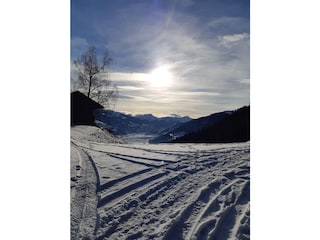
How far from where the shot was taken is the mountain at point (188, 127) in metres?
→ 2.05

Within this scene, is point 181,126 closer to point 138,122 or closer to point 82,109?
point 138,122

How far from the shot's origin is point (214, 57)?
1921 mm

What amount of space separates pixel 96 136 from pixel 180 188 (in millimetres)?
1518

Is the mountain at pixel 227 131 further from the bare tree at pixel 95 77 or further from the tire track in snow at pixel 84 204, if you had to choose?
the tire track in snow at pixel 84 204

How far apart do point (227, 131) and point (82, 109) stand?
155 centimetres

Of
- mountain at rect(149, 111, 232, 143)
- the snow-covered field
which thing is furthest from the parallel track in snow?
mountain at rect(149, 111, 232, 143)

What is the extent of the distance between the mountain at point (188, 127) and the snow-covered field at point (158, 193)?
0.13m

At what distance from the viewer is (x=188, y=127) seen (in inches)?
87.1

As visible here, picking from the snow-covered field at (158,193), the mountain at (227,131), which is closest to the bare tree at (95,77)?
the snow-covered field at (158,193)

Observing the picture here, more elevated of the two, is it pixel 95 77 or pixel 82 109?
pixel 95 77

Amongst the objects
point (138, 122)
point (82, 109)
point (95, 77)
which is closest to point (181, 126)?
point (138, 122)
